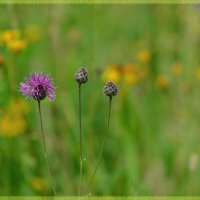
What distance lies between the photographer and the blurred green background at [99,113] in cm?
267

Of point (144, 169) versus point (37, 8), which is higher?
point (37, 8)

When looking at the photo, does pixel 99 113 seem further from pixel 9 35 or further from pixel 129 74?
pixel 9 35

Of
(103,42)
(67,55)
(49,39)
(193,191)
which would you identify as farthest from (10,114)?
(103,42)

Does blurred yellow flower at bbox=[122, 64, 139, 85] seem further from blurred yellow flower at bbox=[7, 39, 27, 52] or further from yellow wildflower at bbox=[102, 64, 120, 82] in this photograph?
blurred yellow flower at bbox=[7, 39, 27, 52]

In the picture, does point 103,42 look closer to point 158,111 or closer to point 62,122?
point 158,111

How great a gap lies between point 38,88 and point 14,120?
1417mm

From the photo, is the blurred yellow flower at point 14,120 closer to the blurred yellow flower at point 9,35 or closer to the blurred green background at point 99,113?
the blurred green background at point 99,113

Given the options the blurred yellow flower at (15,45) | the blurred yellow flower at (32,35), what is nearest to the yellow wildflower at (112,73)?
the blurred yellow flower at (32,35)

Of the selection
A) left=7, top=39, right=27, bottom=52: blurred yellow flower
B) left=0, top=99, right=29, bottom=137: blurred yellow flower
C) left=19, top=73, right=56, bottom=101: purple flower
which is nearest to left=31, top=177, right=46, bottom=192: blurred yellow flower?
left=0, top=99, right=29, bottom=137: blurred yellow flower

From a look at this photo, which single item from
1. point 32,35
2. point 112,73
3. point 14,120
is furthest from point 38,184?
point 32,35

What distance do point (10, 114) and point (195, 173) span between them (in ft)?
3.36

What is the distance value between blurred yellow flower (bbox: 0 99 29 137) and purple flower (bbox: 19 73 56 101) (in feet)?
3.56

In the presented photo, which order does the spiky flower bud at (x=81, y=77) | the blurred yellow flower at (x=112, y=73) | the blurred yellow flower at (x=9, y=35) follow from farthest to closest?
the blurred yellow flower at (x=112, y=73) → the blurred yellow flower at (x=9, y=35) → the spiky flower bud at (x=81, y=77)

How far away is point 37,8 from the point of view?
A: 4.73 m
